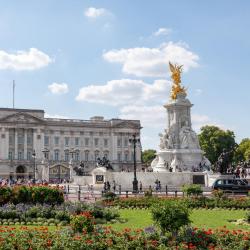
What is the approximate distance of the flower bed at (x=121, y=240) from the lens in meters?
10.9

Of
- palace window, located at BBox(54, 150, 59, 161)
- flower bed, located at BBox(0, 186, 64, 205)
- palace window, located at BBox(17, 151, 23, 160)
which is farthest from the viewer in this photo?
palace window, located at BBox(54, 150, 59, 161)

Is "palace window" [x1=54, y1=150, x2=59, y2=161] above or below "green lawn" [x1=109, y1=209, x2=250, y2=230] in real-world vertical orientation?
above

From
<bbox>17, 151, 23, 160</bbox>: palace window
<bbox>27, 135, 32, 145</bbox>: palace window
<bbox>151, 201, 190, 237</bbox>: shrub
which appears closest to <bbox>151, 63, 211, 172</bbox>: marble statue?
<bbox>151, 201, 190, 237</bbox>: shrub

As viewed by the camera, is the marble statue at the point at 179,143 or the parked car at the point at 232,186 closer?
the parked car at the point at 232,186

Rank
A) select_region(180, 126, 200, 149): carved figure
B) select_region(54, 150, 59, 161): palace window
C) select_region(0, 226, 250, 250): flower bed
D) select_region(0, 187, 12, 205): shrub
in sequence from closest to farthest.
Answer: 1. select_region(0, 226, 250, 250): flower bed
2. select_region(0, 187, 12, 205): shrub
3. select_region(180, 126, 200, 149): carved figure
4. select_region(54, 150, 59, 161): palace window

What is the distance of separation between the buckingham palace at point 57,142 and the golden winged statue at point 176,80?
4482cm

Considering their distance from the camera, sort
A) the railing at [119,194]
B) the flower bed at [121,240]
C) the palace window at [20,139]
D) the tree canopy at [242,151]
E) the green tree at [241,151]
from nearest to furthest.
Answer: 1. the flower bed at [121,240]
2. the railing at [119,194]
3. the tree canopy at [242,151]
4. the green tree at [241,151]
5. the palace window at [20,139]

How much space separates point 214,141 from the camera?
91.4 m

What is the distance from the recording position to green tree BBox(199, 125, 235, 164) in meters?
90.6

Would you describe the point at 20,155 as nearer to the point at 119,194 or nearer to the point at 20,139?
the point at 20,139

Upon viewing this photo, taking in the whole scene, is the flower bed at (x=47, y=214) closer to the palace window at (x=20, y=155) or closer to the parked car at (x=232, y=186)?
the parked car at (x=232, y=186)

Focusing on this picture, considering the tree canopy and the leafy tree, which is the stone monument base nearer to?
the tree canopy

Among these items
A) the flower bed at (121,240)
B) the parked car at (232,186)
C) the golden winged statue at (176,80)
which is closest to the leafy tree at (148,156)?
the golden winged statue at (176,80)

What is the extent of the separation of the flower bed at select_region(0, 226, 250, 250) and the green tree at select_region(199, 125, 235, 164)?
257 ft
